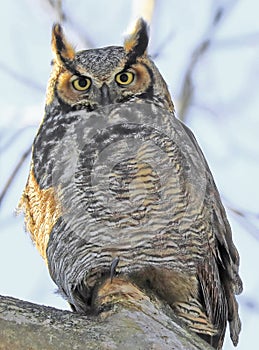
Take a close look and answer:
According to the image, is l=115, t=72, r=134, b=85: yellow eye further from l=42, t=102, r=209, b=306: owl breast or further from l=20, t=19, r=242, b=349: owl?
l=42, t=102, r=209, b=306: owl breast

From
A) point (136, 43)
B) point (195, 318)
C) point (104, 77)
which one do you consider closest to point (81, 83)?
point (104, 77)

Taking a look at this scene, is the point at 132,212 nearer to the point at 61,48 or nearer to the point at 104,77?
the point at 104,77

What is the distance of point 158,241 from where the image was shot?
8.65ft

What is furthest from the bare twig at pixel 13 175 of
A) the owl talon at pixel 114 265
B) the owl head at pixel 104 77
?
the owl talon at pixel 114 265

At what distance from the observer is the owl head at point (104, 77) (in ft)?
9.89

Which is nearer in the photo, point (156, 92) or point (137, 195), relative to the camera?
point (137, 195)

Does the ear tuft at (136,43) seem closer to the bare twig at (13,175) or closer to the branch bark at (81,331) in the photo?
the bare twig at (13,175)

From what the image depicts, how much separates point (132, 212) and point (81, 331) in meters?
0.90

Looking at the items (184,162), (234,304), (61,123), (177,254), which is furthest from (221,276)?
(61,123)

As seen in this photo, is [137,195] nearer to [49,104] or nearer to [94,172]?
[94,172]

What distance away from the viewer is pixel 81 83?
3.06 m

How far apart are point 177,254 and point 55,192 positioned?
0.56 meters

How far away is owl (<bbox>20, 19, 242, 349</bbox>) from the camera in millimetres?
2625

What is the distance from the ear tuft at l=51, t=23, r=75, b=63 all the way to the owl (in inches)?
10.7
